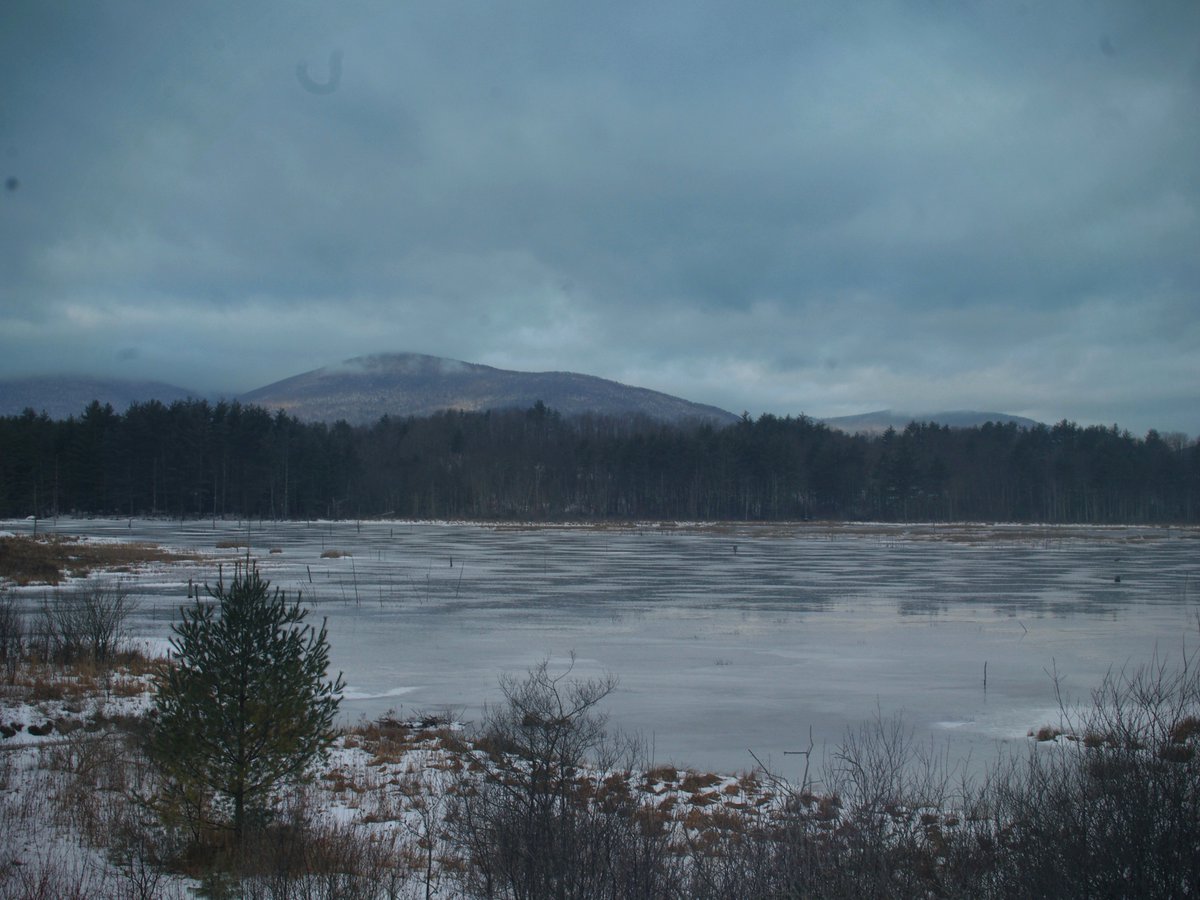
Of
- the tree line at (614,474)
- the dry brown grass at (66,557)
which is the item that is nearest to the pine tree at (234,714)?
the dry brown grass at (66,557)

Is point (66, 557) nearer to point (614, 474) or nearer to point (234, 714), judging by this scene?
point (234, 714)

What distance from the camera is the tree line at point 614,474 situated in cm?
11275

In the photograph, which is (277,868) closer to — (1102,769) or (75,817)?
(75,817)

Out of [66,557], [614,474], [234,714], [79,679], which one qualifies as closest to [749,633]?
[79,679]

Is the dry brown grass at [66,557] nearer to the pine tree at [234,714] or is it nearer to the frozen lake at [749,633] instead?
the frozen lake at [749,633]

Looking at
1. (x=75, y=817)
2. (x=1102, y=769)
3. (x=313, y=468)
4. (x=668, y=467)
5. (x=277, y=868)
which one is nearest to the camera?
(x=277, y=868)

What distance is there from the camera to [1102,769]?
25.0 ft

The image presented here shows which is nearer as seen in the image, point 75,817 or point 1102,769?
point 1102,769

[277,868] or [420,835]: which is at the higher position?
[277,868]

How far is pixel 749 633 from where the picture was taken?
24.9m

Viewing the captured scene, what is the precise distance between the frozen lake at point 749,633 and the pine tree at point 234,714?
638cm

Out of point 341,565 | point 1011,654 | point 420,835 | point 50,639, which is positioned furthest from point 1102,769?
point 341,565

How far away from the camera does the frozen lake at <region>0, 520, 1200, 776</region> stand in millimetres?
15750

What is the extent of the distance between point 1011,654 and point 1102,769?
15074 millimetres
